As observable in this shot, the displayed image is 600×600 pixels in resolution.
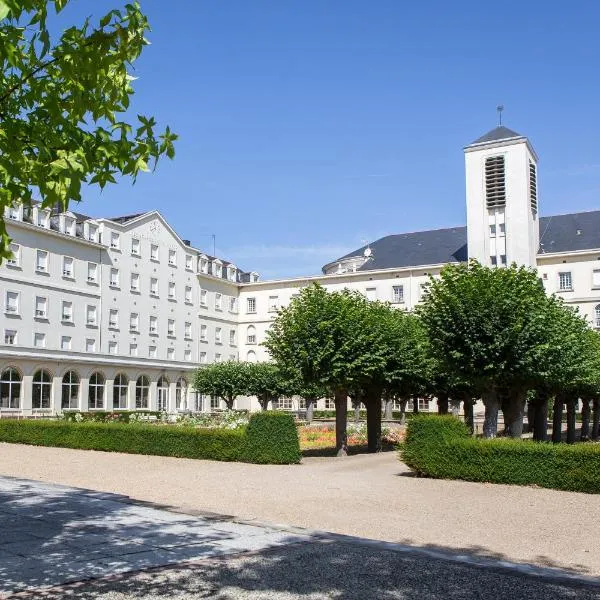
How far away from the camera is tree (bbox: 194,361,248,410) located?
56312mm

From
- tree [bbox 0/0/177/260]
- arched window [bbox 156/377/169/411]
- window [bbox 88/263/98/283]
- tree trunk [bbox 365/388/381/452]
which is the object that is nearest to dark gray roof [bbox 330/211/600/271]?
arched window [bbox 156/377/169/411]

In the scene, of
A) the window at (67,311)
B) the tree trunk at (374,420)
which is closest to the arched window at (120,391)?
the window at (67,311)

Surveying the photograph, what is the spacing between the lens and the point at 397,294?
7456cm

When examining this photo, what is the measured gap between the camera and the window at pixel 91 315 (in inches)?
2269

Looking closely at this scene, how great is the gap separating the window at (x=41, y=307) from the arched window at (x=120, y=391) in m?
8.77

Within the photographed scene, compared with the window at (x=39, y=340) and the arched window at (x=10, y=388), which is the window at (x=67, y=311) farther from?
the arched window at (x=10, y=388)

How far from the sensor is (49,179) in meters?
5.56

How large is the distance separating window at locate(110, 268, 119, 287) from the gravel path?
39.3 m

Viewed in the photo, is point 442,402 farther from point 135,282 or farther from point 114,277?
point 135,282

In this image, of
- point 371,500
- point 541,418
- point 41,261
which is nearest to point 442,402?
point 541,418

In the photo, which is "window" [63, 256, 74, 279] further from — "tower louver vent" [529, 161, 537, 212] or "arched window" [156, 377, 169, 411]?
"tower louver vent" [529, 161, 537, 212]

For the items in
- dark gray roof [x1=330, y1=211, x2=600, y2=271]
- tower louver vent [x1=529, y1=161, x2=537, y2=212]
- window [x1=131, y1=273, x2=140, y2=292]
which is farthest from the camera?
dark gray roof [x1=330, y1=211, x2=600, y2=271]

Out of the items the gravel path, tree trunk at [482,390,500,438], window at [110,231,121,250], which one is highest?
window at [110,231,121,250]

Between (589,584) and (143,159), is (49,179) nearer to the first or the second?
(143,159)
